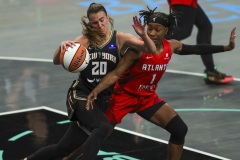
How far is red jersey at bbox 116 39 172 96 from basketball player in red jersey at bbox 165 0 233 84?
342 cm

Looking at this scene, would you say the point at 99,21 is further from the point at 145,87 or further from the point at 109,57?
the point at 145,87

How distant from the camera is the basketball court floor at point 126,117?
34.9 feet

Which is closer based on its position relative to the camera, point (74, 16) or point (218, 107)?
point (218, 107)

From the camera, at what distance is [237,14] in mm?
18984

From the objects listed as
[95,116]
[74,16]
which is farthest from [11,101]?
[74,16]

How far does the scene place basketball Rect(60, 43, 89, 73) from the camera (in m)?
8.87

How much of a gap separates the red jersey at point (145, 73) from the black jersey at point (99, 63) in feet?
0.90

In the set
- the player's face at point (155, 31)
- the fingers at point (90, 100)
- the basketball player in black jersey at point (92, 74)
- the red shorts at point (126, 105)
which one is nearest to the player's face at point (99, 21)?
the basketball player in black jersey at point (92, 74)

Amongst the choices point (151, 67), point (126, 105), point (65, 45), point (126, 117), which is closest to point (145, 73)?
point (151, 67)

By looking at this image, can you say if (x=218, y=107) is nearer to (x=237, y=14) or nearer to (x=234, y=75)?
(x=234, y=75)

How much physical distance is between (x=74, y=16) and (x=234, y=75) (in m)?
5.99

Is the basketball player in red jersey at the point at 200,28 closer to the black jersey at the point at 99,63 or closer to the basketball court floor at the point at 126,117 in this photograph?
the basketball court floor at the point at 126,117

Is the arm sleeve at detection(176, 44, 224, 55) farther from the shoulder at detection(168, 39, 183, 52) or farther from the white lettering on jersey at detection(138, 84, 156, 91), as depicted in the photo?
the white lettering on jersey at detection(138, 84, 156, 91)

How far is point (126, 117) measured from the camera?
39.4 ft
